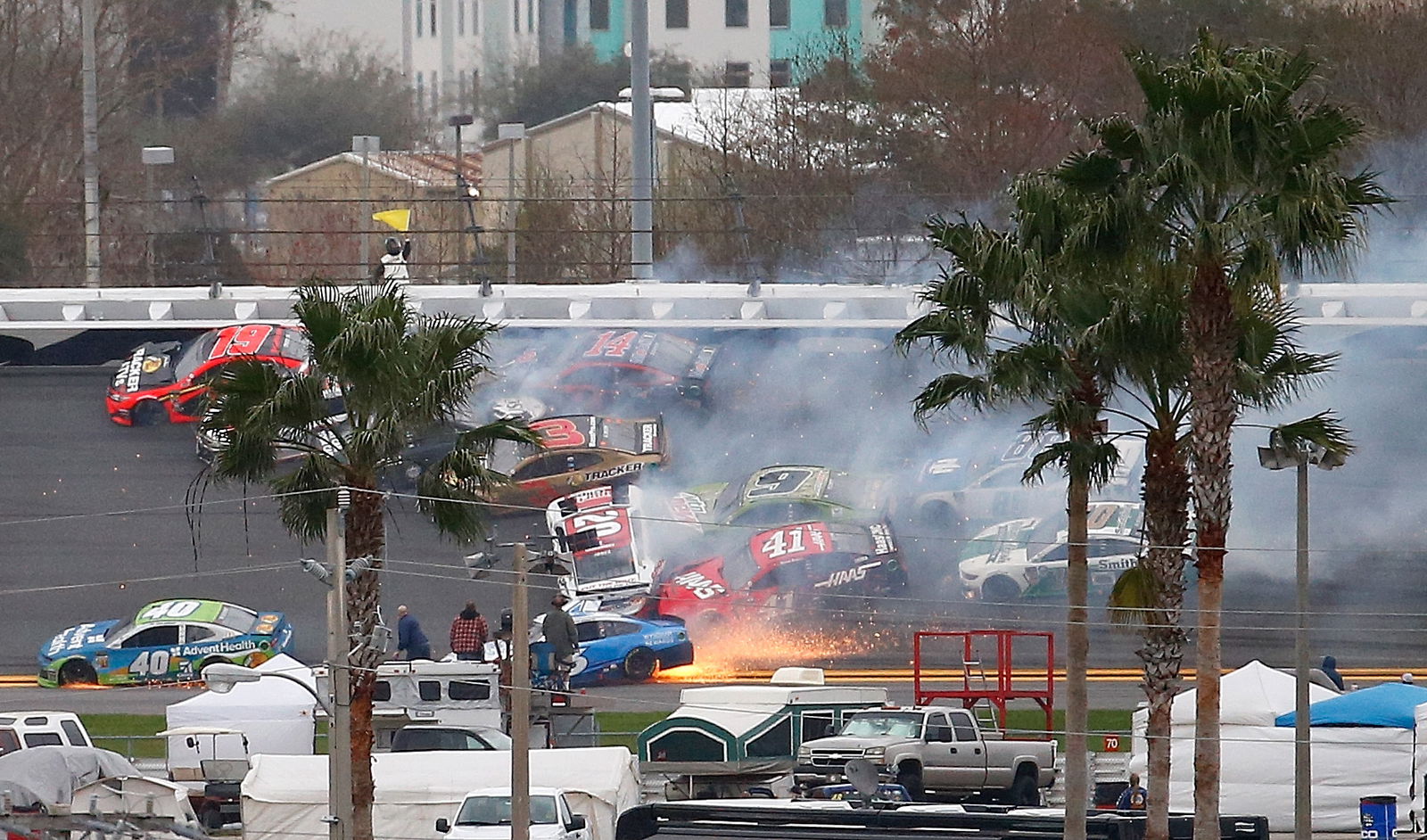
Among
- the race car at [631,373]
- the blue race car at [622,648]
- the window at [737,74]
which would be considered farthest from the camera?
the window at [737,74]

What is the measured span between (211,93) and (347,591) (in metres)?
37.1

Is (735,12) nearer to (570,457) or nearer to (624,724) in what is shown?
(570,457)

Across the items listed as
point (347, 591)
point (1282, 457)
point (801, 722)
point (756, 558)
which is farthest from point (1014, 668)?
point (347, 591)

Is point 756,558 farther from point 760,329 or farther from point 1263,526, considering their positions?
point 1263,526

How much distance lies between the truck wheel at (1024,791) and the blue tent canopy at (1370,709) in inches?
110

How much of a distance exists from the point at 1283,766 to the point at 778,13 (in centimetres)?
3866

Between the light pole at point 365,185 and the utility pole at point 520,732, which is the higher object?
the light pole at point 365,185

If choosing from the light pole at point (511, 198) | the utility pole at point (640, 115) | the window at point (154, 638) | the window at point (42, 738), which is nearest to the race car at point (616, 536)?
the light pole at point (511, 198)

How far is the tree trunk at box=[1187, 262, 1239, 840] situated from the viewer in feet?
66.5

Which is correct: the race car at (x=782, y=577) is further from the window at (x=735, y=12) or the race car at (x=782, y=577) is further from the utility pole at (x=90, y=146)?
the window at (x=735, y=12)

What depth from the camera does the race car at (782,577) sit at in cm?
3372

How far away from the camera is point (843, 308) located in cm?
3738

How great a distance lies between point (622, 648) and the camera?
3155 cm

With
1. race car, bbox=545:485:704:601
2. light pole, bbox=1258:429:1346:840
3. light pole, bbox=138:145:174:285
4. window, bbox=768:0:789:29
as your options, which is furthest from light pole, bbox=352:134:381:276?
light pole, bbox=1258:429:1346:840
